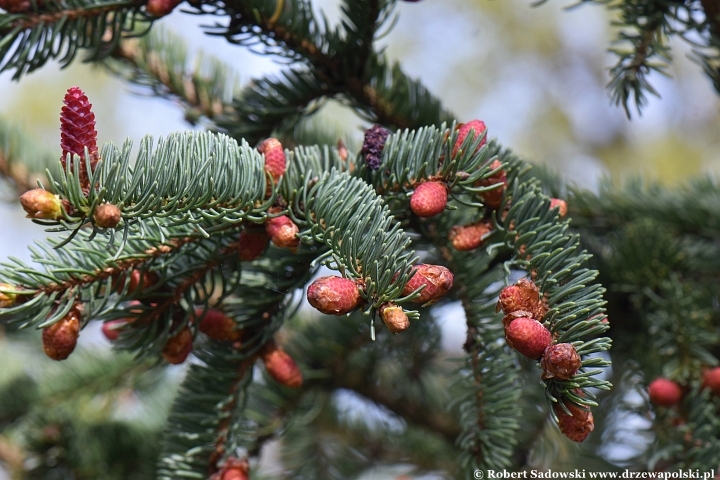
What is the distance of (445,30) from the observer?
493 cm

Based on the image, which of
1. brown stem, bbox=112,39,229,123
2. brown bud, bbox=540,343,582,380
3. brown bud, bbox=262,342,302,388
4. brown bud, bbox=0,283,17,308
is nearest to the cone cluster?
brown bud, bbox=540,343,582,380

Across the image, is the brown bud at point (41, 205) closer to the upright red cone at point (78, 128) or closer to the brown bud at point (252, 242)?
the upright red cone at point (78, 128)

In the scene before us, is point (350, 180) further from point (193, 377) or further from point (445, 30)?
point (445, 30)

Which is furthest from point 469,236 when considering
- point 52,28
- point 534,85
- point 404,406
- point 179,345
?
point 534,85

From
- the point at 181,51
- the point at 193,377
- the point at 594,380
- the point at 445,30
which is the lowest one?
the point at 445,30

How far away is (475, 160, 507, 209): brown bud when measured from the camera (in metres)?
0.54

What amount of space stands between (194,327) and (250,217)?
16 cm

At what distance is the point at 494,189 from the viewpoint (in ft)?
1.74

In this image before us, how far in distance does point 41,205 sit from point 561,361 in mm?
322

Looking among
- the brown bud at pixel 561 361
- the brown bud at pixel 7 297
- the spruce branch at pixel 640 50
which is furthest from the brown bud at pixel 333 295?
the spruce branch at pixel 640 50

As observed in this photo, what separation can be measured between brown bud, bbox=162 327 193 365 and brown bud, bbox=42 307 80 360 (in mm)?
84

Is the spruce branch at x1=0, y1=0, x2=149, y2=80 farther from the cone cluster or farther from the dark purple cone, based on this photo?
the cone cluster

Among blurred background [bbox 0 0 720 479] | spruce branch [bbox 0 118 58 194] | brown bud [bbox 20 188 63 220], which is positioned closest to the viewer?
brown bud [bbox 20 188 63 220]

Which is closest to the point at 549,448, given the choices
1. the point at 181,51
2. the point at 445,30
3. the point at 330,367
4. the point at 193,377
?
the point at 330,367
